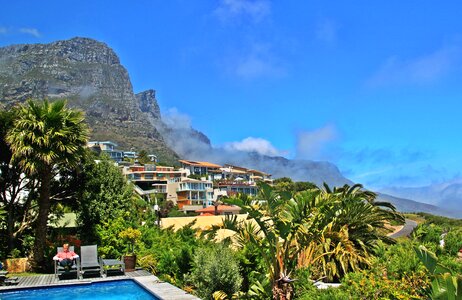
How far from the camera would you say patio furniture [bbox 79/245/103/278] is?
14.6 meters

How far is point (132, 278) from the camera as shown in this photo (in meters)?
13.8

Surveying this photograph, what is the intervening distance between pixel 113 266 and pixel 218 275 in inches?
254

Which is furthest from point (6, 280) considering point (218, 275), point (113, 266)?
point (218, 275)

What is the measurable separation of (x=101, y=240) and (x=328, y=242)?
844 centimetres

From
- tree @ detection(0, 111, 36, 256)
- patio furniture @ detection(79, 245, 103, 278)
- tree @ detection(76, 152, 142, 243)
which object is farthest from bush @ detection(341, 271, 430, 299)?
tree @ detection(0, 111, 36, 256)

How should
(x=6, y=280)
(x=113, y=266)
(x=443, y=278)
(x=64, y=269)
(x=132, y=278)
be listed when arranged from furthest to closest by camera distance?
(x=113, y=266), (x=64, y=269), (x=132, y=278), (x=6, y=280), (x=443, y=278)

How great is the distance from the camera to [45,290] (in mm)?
13164

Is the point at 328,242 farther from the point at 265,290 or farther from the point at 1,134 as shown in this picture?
the point at 1,134

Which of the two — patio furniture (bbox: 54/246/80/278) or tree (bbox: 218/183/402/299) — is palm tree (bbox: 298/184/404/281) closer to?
tree (bbox: 218/183/402/299)

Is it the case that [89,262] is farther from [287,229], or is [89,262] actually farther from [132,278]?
[287,229]

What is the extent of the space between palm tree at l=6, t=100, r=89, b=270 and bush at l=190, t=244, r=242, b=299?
22.9 feet

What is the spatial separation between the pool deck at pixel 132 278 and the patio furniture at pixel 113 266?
298 mm

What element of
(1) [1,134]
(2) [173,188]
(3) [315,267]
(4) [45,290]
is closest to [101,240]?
(4) [45,290]

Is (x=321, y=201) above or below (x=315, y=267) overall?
above
